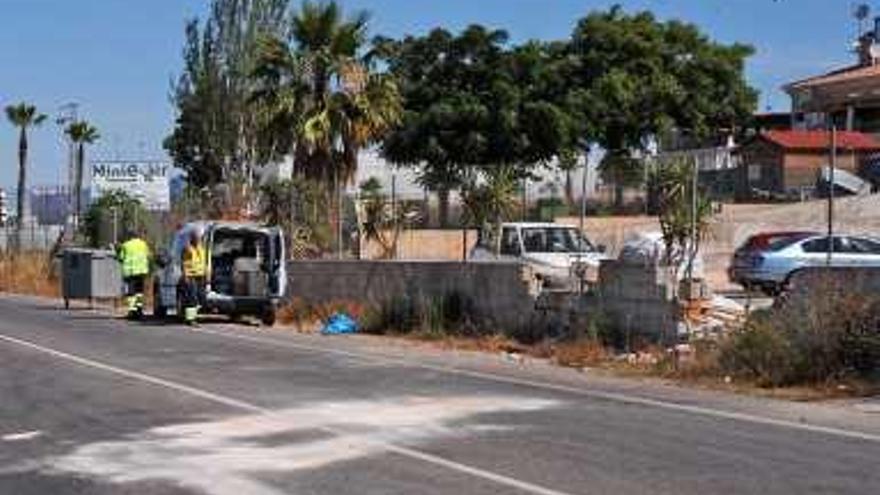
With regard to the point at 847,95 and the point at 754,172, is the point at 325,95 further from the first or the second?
the point at 847,95

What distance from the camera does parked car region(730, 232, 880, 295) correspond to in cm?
3325

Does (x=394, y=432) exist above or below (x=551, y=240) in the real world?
below

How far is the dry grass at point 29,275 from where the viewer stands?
50541mm

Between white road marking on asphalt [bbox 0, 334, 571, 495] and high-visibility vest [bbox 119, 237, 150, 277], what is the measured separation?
678 cm

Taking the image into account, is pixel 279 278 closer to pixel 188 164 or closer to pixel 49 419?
pixel 49 419

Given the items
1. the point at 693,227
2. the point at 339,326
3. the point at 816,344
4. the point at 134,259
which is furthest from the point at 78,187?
the point at 816,344

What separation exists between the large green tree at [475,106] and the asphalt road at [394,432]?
5126cm

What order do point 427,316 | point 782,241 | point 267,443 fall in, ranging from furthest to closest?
point 782,241 < point 427,316 < point 267,443

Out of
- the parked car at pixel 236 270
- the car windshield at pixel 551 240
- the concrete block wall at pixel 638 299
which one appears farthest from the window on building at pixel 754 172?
the concrete block wall at pixel 638 299

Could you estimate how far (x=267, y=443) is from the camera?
1264cm

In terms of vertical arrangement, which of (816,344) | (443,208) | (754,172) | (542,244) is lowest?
(816,344)

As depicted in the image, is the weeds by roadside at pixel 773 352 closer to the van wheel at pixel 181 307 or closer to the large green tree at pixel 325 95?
the van wheel at pixel 181 307

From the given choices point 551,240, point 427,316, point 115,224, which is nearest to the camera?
point 427,316

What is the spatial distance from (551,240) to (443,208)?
40.2ft
